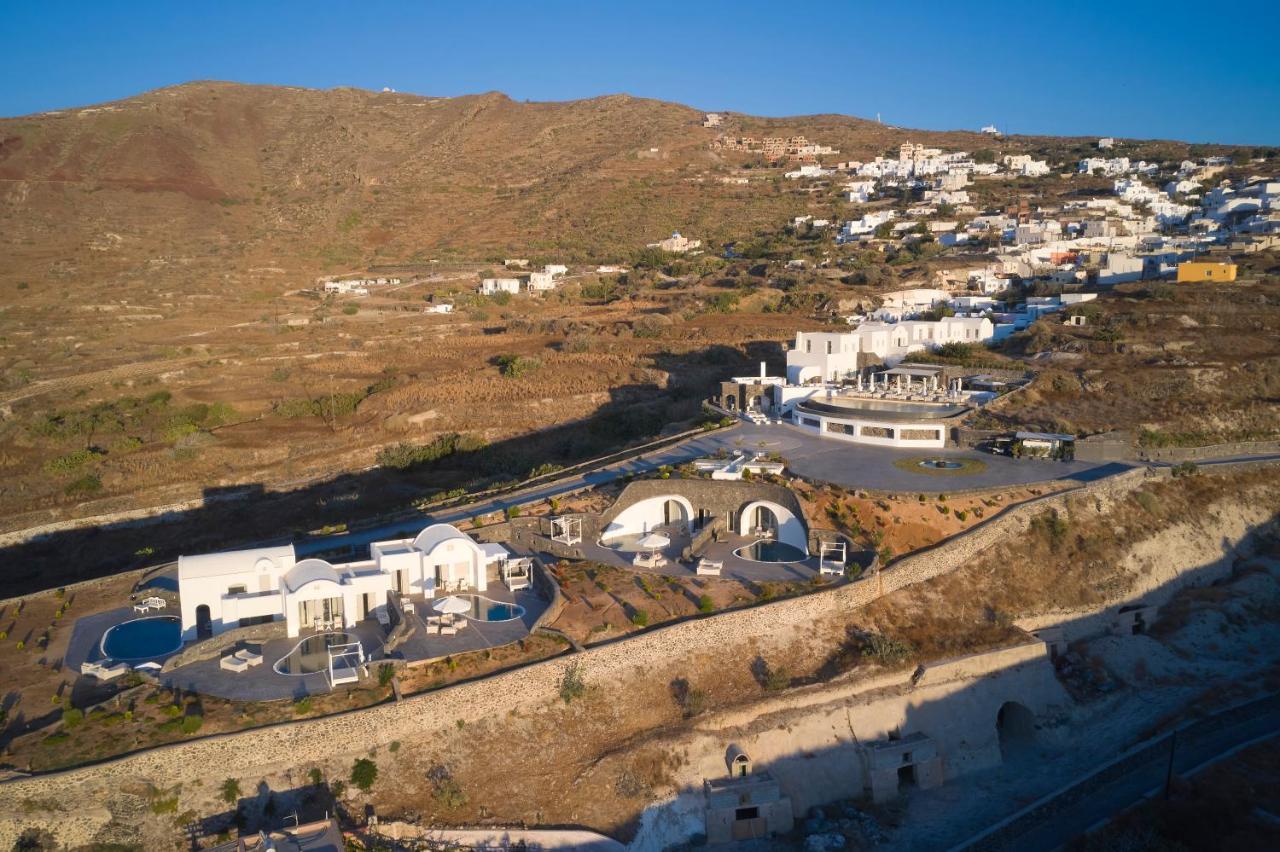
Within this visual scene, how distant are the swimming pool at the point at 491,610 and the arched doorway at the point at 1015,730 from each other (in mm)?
10845

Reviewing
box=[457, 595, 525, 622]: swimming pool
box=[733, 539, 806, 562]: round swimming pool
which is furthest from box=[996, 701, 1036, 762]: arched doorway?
box=[457, 595, 525, 622]: swimming pool

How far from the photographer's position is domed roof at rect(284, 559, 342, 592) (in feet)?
64.7

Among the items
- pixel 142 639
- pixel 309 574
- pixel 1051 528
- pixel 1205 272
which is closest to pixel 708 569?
pixel 309 574

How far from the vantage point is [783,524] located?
971 inches

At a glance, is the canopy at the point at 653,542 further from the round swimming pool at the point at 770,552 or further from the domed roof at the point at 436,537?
the domed roof at the point at 436,537

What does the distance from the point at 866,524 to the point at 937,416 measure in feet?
27.3

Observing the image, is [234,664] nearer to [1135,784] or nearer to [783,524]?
[783,524]

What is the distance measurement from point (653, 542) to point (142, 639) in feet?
38.3

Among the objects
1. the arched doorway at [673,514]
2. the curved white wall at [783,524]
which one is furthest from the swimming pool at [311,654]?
the curved white wall at [783,524]

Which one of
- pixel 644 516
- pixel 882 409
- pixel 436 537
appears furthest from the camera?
pixel 882 409

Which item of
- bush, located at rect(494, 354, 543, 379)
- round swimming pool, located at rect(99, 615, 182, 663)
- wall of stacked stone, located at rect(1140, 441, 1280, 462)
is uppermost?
bush, located at rect(494, 354, 543, 379)

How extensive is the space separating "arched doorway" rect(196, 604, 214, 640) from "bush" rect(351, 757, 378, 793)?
5.66 metres

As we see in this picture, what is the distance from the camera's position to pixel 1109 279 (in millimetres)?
55375

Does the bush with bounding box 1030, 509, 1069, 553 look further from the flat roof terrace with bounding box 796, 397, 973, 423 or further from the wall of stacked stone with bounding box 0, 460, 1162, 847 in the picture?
the flat roof terrace with bounding box 796, 397, 973, 423
